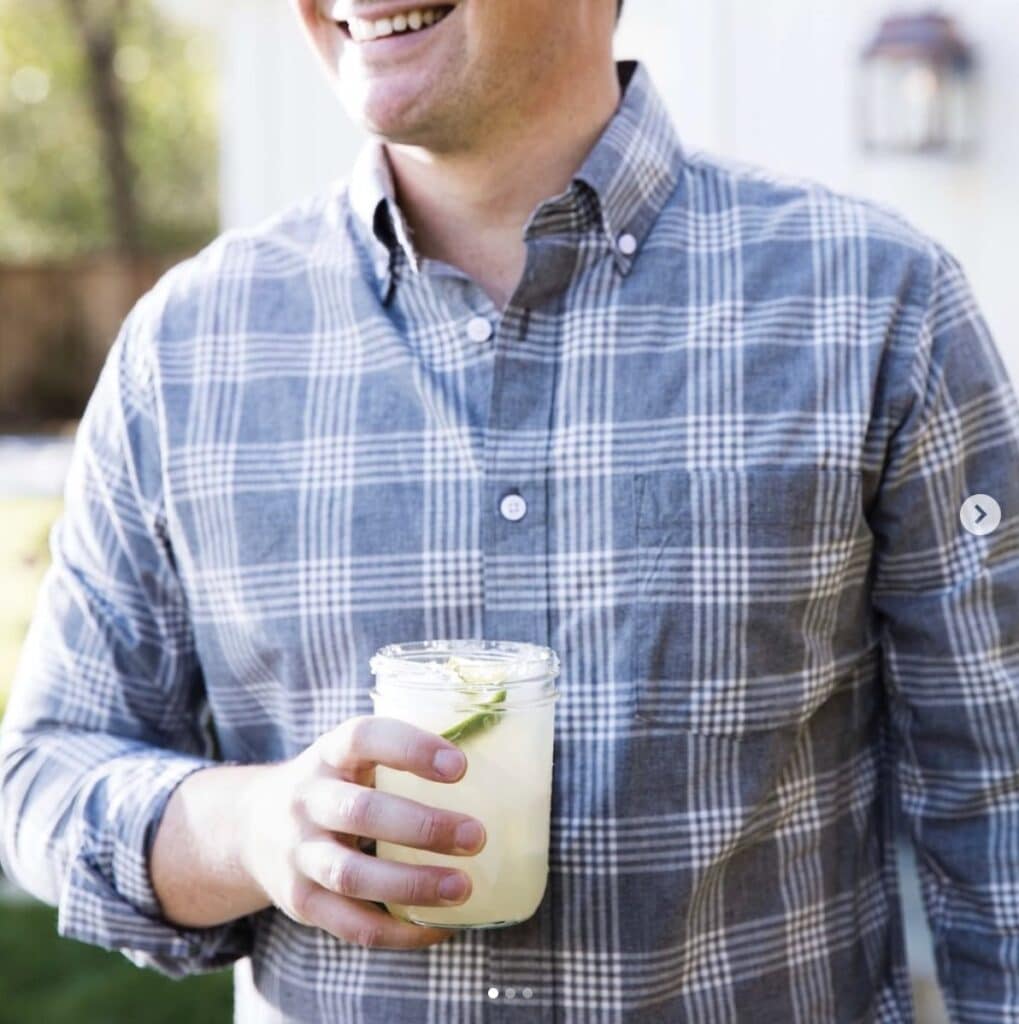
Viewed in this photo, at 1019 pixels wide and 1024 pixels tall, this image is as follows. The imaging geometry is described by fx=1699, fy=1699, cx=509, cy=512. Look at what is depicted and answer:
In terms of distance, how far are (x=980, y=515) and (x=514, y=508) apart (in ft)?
1.60

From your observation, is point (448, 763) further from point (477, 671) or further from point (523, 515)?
point (523, 515)

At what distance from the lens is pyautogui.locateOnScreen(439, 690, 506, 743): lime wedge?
1.49 metres

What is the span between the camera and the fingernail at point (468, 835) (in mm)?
1465

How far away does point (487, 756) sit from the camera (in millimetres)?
1504

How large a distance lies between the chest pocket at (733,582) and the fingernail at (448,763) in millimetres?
349

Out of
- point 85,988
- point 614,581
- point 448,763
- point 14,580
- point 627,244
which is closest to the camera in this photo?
point 448,763

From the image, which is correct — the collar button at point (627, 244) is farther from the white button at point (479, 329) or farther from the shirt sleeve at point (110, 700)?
the shirt sleeve at point (110, 700)

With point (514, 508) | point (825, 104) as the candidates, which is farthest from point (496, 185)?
point (825, 104)

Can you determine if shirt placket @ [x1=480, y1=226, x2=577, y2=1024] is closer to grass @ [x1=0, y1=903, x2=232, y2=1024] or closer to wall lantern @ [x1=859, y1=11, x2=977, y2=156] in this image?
grass @ [x1=0, y1=903, x2=232, y2=1024]

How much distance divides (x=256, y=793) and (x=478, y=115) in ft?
2.49

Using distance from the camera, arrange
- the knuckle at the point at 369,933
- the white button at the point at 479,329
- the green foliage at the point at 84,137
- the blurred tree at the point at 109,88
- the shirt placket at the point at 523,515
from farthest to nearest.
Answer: the green foliage at the point at 84,137
the blurred tree at the point at 109,88
the white button at the point at 479,329
the shirt placket at the point at 523,515
the knuckle at the point at 369,933

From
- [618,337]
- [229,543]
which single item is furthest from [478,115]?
[229,543]

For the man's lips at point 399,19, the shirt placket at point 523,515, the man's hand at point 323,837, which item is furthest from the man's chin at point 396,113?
the man's hand at point 323,837

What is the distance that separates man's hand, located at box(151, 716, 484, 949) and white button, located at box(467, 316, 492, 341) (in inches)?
20.2
